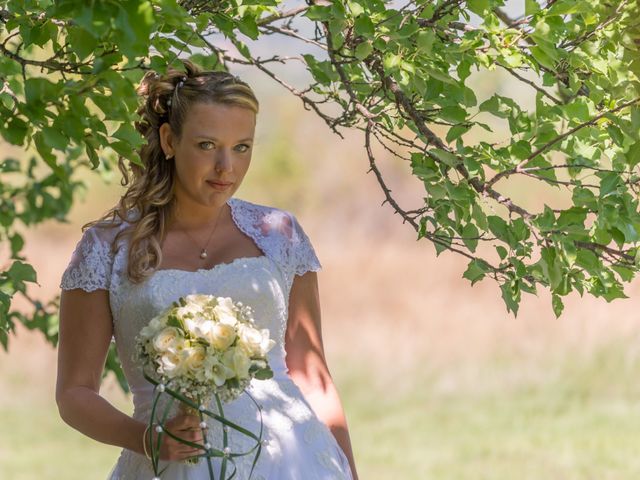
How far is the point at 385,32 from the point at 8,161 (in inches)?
93.3

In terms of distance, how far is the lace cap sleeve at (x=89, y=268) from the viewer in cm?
308

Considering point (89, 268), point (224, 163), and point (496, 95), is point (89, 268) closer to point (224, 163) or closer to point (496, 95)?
point (224, 163)

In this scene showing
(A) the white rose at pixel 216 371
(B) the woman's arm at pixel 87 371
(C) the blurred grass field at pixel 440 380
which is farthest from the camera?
(C) the blurred grass field at pixel 440 380

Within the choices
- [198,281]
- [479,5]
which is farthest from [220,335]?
[479,5]

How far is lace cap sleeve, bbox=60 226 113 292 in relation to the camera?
121 inches

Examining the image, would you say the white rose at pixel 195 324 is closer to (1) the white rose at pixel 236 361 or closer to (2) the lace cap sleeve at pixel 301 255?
(1) the white rose at pixel 236 361

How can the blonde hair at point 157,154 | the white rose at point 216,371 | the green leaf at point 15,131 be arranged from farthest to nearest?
the blonde hair at point 157,154 → the white rose at point 216,371 → the green leaf at point 15,131

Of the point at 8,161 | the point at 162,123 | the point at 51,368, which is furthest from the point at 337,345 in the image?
the point at 162,123

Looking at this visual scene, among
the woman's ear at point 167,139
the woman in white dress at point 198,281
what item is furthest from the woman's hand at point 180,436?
the woman's ear at point 167,139

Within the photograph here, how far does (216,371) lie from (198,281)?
53 cm

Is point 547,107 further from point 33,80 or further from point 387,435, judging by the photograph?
point 387,435

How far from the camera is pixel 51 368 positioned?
51.9 feet

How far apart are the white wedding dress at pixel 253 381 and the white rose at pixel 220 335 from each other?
1.44 feet

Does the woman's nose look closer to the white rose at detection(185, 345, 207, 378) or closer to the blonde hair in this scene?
the blonde hair
